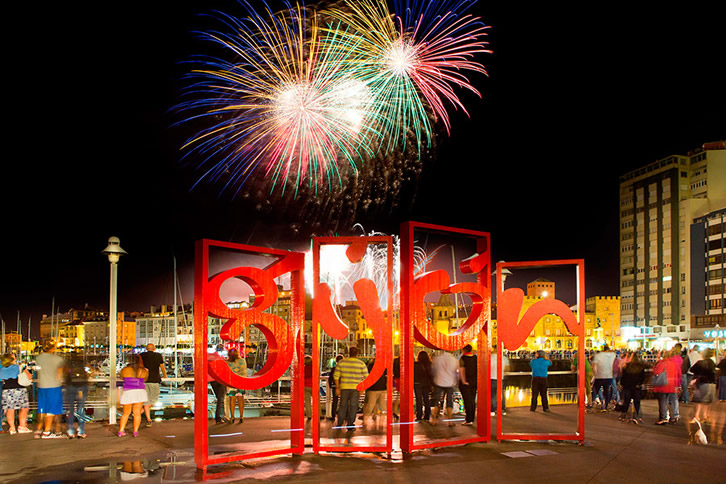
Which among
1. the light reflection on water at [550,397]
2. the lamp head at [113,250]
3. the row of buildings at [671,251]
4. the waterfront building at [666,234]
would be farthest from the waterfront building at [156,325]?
the lamp head at [113,250]

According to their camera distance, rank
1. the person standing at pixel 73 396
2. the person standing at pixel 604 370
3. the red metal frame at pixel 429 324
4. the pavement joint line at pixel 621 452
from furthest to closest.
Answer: the person standing at pixel 604 370, the person standing at pixel 73 396, the red metal frame at pixel 429 324, the pavement joint line at pixel 621 452

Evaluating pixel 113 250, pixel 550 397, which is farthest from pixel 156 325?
pixel 113 250

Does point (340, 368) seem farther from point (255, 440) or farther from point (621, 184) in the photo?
point (621, 184)

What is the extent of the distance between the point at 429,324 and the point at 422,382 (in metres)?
3.62

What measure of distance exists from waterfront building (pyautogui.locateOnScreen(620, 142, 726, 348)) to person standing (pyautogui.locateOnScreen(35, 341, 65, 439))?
8841 cm

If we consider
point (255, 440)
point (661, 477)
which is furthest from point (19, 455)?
point (661, 477)

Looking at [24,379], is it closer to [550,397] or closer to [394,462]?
[394,462]

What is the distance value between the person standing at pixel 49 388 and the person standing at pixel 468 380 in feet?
25.9

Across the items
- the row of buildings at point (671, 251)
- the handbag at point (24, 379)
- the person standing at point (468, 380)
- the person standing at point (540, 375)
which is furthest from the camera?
the row of buildings at point (671, 251)

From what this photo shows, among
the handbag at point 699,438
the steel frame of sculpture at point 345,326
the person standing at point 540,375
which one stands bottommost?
the handbag at point 699,438

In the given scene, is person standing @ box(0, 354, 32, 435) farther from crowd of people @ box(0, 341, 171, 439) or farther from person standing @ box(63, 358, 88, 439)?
person standing @ box(63, 358, 88, 439)

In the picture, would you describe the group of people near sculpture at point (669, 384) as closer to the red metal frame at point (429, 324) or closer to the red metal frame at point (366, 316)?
the red metal frame at point (429, 324)

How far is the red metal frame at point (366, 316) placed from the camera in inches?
392

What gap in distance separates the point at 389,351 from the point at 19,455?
243 inches
